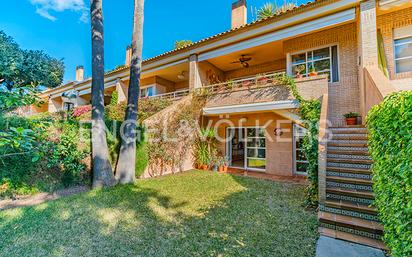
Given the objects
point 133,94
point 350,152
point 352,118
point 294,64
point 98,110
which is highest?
point 294,64

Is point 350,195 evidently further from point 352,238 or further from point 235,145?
point 235,145

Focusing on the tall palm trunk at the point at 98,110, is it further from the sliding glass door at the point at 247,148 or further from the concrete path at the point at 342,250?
the sliding glass door at the point at 247,148

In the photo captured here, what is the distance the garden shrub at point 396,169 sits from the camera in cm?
247

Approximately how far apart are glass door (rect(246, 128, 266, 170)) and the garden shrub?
8.43m

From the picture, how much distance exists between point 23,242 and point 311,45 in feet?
43.4

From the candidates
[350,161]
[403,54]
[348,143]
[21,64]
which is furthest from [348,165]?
[21,64]

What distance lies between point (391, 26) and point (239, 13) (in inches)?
320

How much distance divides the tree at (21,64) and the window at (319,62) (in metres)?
14.2

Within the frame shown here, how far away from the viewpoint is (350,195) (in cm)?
524

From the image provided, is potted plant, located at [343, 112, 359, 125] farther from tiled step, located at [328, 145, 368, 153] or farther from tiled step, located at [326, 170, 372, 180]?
tiled step, located at [326, 170, 372, 180]

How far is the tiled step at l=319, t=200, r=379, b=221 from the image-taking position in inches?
182

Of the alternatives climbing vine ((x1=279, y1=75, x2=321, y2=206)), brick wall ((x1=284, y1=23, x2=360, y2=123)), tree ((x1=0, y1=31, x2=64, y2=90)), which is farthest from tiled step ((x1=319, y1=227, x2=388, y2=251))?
tree ((x1=0, y1=31, x2=64, y2=90))

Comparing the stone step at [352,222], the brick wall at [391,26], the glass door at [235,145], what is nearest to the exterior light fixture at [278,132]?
the glass door at [235,145]

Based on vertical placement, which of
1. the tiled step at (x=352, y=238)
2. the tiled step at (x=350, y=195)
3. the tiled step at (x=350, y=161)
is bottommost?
the tiled step at (x=352, y=238)
